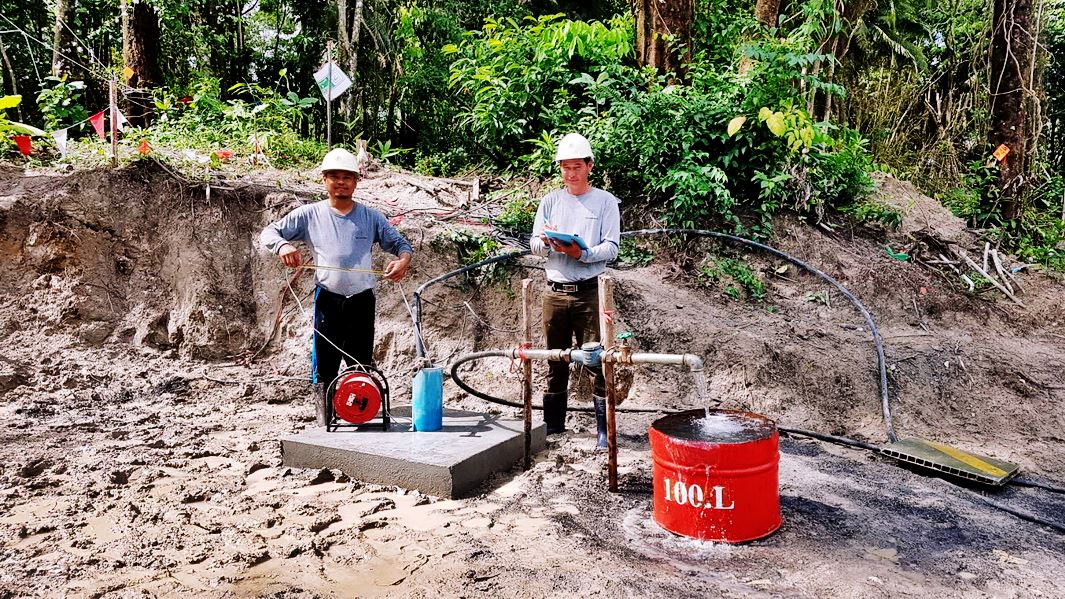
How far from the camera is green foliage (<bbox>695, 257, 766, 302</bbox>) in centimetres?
660

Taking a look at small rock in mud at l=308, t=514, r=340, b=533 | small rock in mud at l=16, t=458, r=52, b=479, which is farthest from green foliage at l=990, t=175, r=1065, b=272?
small rock in mud at l=16, t=458, r=52, b=479

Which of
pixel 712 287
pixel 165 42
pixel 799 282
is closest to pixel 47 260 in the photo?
pixel 712 287

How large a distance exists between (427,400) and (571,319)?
1.00 meters

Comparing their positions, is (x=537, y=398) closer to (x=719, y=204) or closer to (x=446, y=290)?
(x=446, y=290)

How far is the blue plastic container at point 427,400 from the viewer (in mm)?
3986

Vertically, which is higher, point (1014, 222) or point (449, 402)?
point (1014, 222)

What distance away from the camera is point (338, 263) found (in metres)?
4.04

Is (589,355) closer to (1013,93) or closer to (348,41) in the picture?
(1013,93)

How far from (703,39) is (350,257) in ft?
19.6

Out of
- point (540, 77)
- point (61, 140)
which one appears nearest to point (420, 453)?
point (61, 140)

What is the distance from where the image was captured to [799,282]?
6805mm

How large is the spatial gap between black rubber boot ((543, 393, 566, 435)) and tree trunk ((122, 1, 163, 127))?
7.82 metres

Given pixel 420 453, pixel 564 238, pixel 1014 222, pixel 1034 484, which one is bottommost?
pixel 1034 484

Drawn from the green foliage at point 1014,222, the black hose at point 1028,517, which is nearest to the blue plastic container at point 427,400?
the black hose at point 1028,517
